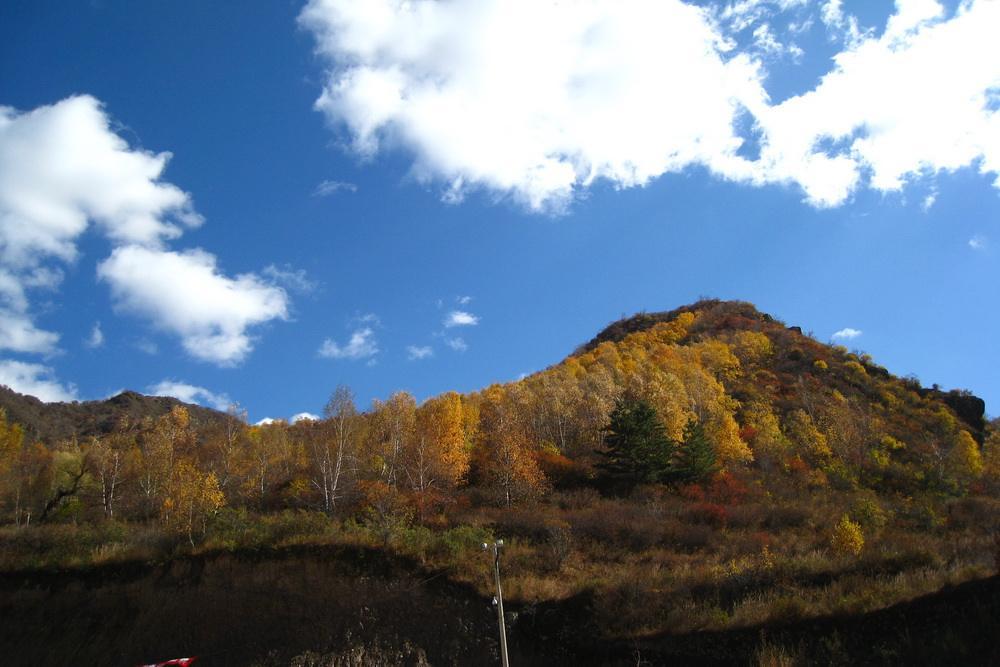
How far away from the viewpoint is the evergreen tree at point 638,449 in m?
47.5

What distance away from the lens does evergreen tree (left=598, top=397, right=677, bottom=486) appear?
47.5 metres

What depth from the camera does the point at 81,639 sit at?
1063 inches

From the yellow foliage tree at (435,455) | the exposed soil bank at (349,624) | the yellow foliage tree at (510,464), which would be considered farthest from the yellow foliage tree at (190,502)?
the yellow foliage tree at (510,464)

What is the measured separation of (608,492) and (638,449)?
418cm

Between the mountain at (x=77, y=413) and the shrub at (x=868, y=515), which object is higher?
the mountain at (x=77, y=413)

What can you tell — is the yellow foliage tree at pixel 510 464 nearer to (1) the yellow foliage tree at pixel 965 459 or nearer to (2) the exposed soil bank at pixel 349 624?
(2) the exposed soil bank at pixel 349 624

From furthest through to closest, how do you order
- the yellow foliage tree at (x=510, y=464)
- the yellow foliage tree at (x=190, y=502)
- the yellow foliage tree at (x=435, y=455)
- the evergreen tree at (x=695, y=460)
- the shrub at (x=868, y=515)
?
the evergreen tree at (x=695, y=460) → the yellow foliage tree at (x=435, y=455) → the yellow foliage tree at (x=510, y=464) → the shrub at (x=868, y=515) → the yellow foliage tree at (x=190, y=502)

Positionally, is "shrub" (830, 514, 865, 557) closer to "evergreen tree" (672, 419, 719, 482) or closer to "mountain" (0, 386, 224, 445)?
"evergreen tree" (672, 419, 719, 482)

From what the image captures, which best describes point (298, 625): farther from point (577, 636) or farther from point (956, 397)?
point (956, 397)

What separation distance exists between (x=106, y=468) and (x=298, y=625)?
127 feet

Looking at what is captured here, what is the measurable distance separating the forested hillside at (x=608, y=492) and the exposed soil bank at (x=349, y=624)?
3.55ft

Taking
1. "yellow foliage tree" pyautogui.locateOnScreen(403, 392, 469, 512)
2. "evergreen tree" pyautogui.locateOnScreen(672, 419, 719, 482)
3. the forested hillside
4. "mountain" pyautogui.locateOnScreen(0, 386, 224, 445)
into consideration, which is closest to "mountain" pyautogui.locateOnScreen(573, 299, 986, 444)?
the forested hillside

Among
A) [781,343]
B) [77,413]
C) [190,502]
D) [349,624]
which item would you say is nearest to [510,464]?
[349,624]

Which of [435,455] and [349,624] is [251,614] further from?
[435,455]
